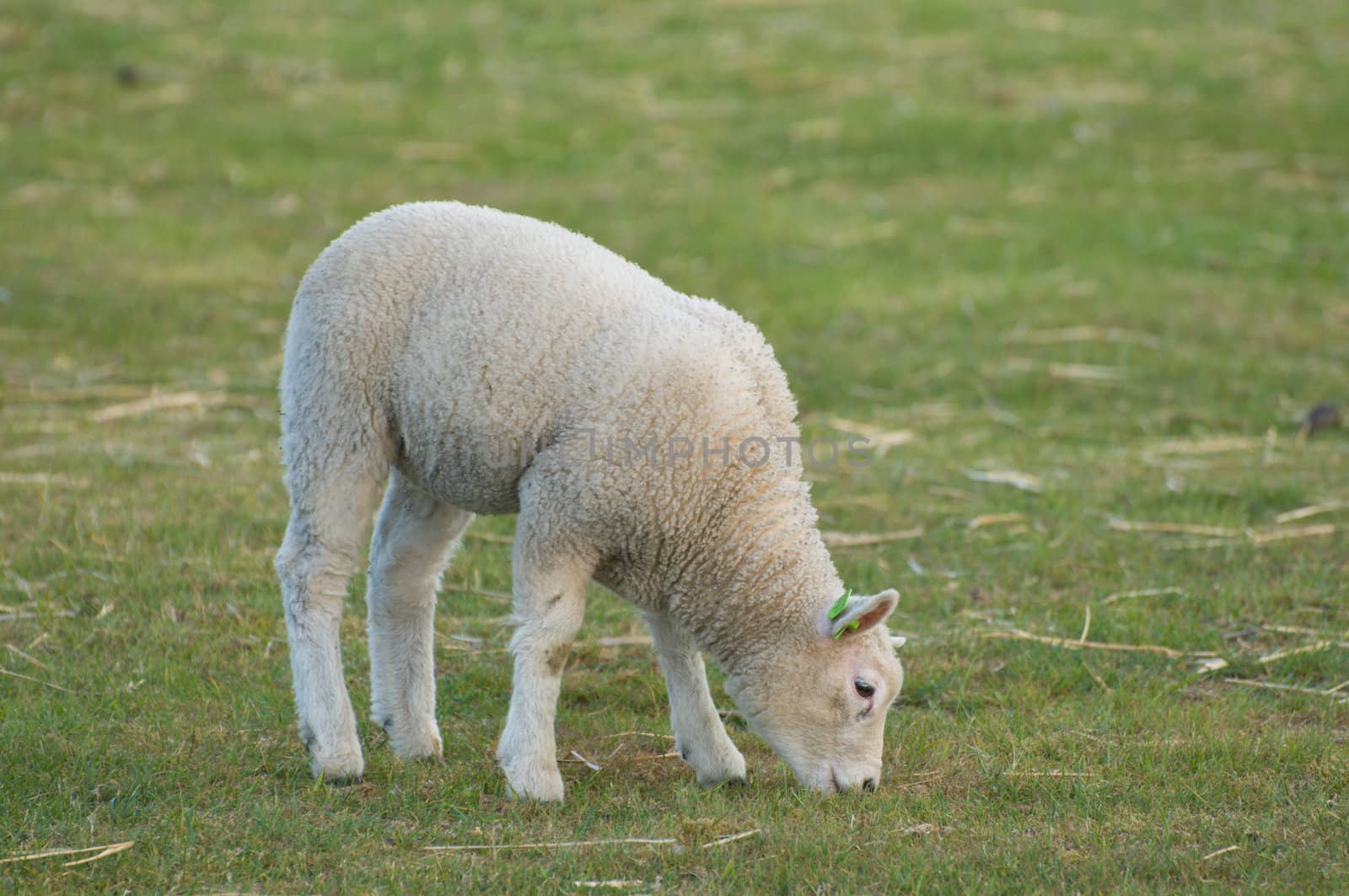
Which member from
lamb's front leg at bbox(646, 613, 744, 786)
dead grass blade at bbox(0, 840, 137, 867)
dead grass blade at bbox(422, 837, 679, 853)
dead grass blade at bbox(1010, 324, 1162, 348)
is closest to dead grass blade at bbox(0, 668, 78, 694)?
dead grass blade at bbox(0, 840, 137, 867)

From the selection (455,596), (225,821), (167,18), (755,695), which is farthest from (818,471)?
(167,18)

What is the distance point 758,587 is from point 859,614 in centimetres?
34

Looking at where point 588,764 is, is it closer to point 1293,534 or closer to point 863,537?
point 863,537

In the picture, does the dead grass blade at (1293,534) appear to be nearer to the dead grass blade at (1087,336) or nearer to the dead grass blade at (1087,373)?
the dead grass blade at (1087,373)

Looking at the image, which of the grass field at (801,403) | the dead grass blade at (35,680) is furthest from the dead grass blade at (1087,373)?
the dead grass blade at (35,680)

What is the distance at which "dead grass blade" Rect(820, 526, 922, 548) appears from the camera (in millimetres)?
7164

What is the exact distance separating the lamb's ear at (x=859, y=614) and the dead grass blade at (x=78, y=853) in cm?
200

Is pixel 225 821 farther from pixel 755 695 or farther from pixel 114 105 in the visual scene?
pixel 114 105

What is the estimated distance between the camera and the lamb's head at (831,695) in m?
4.63

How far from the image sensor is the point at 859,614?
4.51 metres

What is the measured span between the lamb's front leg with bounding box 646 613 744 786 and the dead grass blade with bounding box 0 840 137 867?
1.65 meters

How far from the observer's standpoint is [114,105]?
1551cm

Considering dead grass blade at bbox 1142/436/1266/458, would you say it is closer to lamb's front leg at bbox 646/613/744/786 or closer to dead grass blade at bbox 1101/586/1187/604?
dead grass blade at bbox 1101/586/1187/604

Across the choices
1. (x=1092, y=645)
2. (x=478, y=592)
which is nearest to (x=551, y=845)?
(x=478, y=592)
